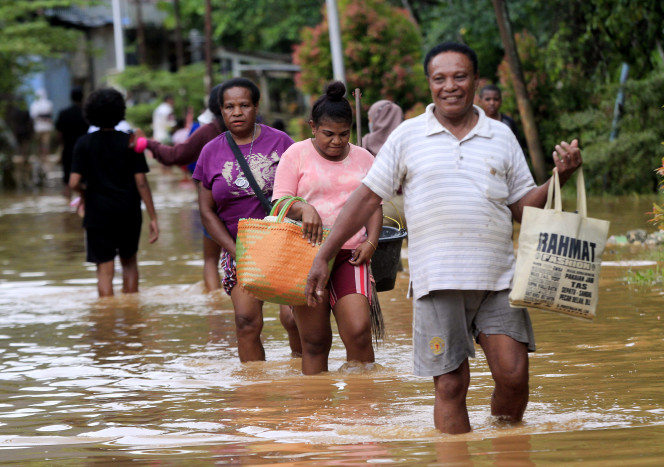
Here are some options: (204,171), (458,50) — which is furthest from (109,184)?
(458,50)

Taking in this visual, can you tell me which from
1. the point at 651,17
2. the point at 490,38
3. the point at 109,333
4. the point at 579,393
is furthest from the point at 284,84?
the point at 579,393

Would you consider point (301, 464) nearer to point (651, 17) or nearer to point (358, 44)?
point (651, 17)

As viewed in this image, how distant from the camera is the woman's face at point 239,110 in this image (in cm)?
730

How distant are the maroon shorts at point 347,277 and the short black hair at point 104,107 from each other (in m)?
4.28

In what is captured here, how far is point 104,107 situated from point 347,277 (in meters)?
4.39

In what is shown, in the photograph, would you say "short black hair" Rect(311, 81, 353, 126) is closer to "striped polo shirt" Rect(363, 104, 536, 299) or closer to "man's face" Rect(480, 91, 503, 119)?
"striped polo shirt" Rect(363, 104, 536, 299)

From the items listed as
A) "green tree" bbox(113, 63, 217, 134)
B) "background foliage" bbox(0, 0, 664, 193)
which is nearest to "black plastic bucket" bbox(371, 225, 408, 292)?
"background foliage" bbox(0, 0, 664, 193)

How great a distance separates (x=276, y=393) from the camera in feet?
22.1

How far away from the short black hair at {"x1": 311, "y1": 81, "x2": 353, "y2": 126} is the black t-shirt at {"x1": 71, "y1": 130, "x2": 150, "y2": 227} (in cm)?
423

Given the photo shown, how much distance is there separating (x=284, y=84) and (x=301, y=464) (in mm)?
40979

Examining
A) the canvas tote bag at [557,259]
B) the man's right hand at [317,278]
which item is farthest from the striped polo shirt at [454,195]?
the man's right hand at [317,278]

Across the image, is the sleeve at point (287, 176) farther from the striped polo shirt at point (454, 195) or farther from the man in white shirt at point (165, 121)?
the man in white shirt at point (165, 121)

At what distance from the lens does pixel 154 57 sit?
61750mm

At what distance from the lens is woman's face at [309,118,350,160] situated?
6.53 m
